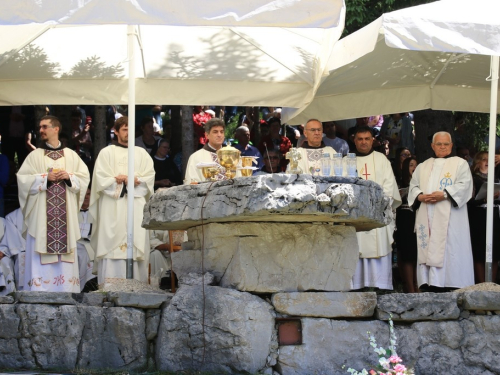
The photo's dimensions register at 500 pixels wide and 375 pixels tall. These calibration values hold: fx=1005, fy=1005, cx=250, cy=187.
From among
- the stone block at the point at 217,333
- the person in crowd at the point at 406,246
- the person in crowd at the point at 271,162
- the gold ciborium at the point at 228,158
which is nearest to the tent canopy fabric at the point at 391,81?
the person in crowd at the point at 271,162

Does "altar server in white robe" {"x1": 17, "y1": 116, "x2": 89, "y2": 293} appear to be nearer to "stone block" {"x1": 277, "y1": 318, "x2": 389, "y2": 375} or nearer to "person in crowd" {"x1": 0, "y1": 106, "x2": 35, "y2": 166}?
"stone block" {"x1": 277, "y1": 318, "x2": 389, "y2": 375}

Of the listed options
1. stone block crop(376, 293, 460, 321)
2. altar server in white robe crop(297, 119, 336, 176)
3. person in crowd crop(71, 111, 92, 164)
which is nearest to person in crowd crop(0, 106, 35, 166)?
person in crowd crop(71, 111, 92, 164)

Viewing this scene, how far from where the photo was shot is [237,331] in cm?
678

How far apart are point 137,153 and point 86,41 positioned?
1.62m

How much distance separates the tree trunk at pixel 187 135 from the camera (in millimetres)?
12234

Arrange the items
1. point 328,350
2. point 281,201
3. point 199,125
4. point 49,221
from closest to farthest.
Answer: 1. point 281,201
2. point 328,350
3. point 49,221
4. point 199,125

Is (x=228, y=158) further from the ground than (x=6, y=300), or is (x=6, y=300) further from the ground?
(x=228, y=158)

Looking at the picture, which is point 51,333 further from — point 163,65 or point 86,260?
point 163,65

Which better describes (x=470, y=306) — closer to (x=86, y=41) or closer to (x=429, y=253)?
(x=429, y=253)

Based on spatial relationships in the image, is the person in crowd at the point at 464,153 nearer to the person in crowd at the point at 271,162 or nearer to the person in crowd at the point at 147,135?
the person in crowd at the point at 271,162

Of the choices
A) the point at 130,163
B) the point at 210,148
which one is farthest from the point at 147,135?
the point at 130,163

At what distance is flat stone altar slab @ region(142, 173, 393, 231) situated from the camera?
21.0ft

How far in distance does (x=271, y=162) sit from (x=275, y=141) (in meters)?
1.64

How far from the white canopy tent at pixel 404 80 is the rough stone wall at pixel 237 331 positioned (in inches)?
52.5
